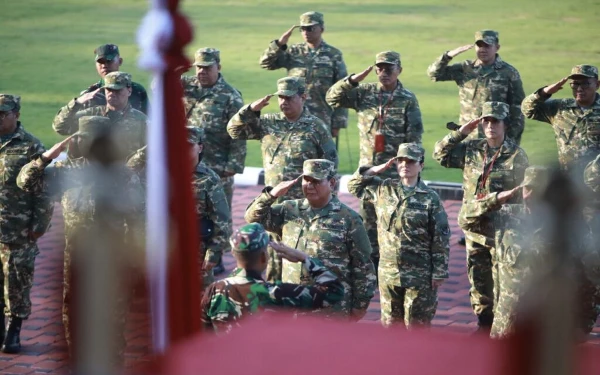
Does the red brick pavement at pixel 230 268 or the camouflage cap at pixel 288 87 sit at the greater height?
the camouflage cap at pixel 288 87

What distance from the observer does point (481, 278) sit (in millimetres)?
8602

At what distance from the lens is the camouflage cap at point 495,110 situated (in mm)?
8539

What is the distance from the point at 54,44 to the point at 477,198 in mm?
13087

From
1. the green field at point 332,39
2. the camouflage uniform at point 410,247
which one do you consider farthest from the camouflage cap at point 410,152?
the green field at point 332,39

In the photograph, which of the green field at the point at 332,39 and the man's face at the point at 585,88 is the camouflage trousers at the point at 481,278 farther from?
the green field at the point at 332,39

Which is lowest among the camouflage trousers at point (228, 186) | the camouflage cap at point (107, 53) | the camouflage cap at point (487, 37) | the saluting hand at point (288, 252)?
the saluting hand at point (288, 252)

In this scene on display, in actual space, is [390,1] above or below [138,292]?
above

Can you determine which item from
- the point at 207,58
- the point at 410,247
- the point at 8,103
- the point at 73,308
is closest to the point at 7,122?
the point at 8,103

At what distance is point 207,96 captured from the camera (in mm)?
10508

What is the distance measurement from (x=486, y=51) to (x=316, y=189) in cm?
431

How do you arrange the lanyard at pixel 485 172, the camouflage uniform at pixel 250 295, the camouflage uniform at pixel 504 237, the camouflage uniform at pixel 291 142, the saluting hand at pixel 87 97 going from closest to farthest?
the camouflage uniform at pixel 250 295 < the camouflage uniform at pixel 504 237 < the lanyard at pixel 485 172 < the camouflage uniform at pixel 291 142 < the saluting hand at pixel 87 97

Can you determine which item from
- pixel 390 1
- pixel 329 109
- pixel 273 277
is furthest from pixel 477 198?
pixel 390 1

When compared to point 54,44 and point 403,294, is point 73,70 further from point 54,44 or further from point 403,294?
point 403,294

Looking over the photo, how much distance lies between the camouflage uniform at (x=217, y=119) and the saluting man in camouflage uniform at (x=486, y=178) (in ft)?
7.77
